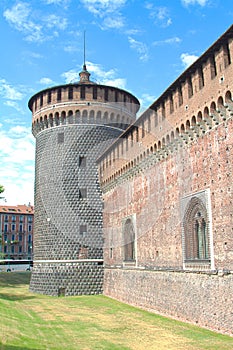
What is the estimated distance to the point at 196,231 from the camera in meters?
13.7

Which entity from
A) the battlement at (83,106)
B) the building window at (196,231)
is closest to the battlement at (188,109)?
the building window at (196,231)

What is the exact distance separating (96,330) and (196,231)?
4787mm

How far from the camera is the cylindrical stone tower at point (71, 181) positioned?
23016 mm

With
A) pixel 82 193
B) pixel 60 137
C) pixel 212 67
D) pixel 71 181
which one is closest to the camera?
pixel 212 67

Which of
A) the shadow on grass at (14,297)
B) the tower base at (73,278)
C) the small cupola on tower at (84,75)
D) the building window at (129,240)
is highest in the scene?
the small cupola on tower at (84,75)

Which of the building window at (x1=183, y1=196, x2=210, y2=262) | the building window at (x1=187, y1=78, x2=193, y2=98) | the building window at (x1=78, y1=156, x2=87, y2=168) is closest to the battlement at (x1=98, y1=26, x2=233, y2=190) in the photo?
the building window at (x1=187, y1=78, x2=193, y2=98)

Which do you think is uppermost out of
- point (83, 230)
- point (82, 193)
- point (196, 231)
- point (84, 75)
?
point (84, 75)

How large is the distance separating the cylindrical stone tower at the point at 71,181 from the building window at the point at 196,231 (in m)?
10.3

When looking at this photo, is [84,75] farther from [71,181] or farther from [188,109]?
[188,109]

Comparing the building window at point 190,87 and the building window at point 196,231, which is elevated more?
the building window at point 190,87

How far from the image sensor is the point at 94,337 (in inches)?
472

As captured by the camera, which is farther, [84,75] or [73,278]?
[84,75]

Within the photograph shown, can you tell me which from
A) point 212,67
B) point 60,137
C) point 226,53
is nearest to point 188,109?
point 212,67

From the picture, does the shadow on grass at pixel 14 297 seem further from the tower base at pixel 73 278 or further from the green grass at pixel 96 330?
the green grass at pixel 96 330
